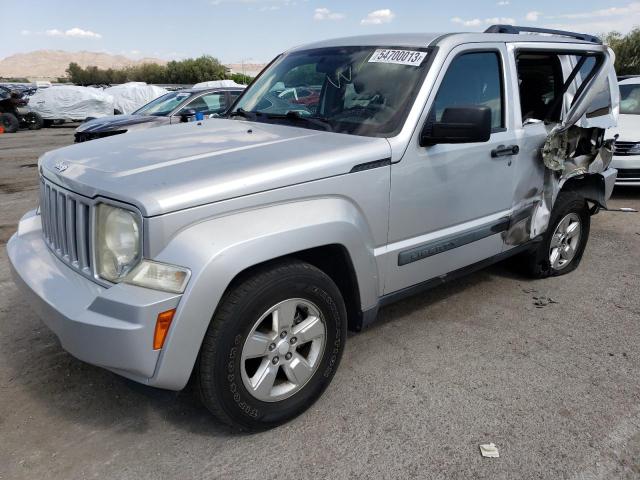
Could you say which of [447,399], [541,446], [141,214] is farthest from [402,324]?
[141,214]

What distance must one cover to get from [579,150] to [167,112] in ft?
25.0

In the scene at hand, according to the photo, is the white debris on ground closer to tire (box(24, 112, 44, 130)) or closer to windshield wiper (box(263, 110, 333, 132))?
windshield wiper (box(263, 110, 333, 132))

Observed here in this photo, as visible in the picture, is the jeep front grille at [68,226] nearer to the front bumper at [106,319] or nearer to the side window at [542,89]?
the front bumper at [106,319]

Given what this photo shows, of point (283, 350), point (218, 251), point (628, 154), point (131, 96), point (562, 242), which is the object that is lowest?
point (283, 350)

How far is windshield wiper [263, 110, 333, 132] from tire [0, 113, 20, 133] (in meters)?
18.9

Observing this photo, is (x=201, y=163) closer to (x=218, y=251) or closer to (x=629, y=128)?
(x=218, y=251)

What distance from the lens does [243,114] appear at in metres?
3.80

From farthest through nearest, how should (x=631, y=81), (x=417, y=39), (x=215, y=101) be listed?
1. (x=215, y=101)
2. (x=631, y=81)
3. (x=417, y=39)

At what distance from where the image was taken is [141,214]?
2.11 m

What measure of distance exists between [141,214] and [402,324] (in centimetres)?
221

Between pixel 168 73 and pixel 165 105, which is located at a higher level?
pixel 168 73

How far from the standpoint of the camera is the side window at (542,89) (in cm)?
405

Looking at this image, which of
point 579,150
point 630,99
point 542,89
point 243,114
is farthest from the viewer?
point 630,99

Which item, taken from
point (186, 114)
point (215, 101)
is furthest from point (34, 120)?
point (186, 114)
